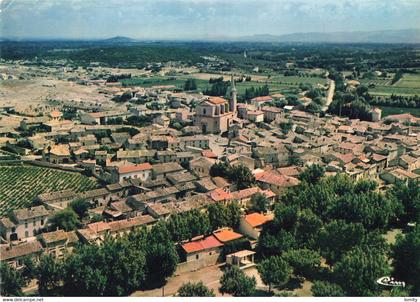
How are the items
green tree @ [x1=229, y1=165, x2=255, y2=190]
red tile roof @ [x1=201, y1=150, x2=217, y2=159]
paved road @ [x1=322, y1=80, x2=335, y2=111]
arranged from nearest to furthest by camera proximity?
1. green tree @ [x1=229, y1=165, x2=255, y2=190]
2. red tile roof @ [x1=201, y1=150, x2=217, y2=159]
3. paved road @ [x1=322, y1=80, x2=335, y2=111]

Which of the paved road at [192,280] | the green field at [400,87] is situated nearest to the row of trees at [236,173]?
the paved road at [192,280]

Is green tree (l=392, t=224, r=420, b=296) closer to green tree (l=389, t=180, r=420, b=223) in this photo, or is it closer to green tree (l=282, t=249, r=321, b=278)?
green tree (l=282, t=249, r=321, b=278)

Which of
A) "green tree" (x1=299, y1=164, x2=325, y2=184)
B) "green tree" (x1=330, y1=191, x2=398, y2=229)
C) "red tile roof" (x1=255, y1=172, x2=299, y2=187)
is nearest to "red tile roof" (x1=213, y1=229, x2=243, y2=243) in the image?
"green tree" (x1=330, y1=191, x2=398, y2=229)

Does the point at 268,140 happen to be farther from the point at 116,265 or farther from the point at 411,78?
the point at 411,78

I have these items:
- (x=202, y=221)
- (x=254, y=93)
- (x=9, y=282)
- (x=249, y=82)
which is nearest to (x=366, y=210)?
(x=202, y=221)

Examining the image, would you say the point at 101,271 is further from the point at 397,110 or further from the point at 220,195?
the point at 397,110

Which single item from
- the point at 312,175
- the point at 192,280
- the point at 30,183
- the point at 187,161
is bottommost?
the point at 192,280
